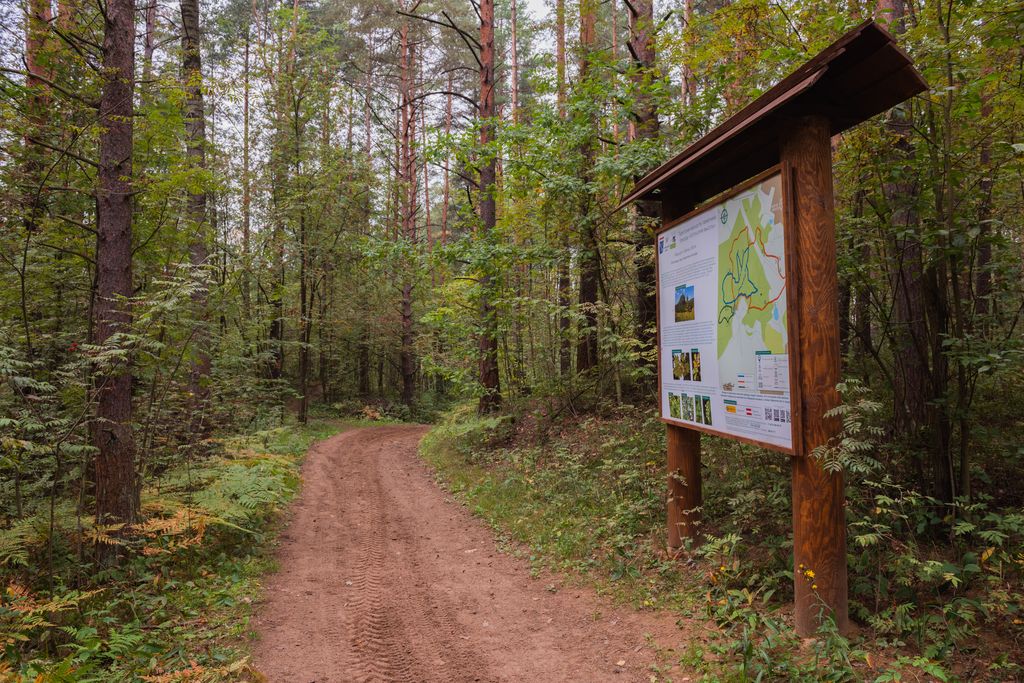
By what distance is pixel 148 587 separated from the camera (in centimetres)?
520

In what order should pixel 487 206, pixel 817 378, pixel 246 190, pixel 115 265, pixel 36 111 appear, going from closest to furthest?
pixel 817 378 < pixel 115 265 < pixel 36 111 < pixel 487 206 < pixel 246 190

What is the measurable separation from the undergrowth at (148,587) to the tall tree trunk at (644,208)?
6140 millimetres

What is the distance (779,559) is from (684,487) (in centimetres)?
108

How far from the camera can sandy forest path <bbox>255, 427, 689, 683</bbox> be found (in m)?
4.06

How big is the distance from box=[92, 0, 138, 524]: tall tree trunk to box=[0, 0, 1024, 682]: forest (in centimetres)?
3

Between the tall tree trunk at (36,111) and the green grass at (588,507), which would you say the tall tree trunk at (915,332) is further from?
the tall tree trunk at (36,111)

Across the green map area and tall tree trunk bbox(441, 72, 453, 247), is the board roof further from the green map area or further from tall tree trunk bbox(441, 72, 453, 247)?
tall tree trunk bbox(441, 72, 453, 247)

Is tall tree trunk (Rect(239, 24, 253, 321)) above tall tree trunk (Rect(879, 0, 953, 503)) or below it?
above

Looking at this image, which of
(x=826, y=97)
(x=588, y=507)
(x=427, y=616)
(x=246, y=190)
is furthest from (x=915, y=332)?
(x=246, y=190)

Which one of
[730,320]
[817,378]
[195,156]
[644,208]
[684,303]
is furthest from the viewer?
[195,156]

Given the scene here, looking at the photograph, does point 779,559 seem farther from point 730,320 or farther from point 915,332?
point 915,332

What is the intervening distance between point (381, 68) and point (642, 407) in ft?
66.4

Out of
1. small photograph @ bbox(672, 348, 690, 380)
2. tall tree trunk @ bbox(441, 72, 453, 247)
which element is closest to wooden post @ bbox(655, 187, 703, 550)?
small photograph @ bbox(672, 348, 690, 380)

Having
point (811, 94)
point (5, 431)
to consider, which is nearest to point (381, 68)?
point (5, 431)
